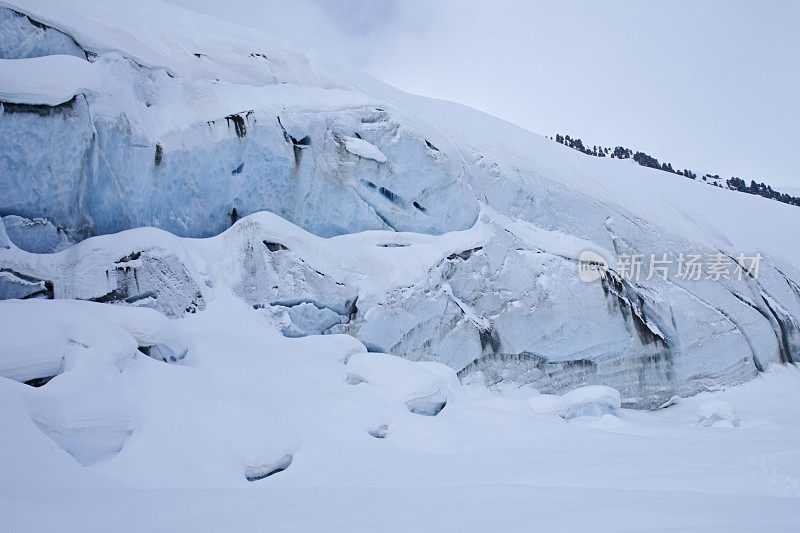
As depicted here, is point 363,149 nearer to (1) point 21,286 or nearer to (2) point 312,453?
(1) point 21,286

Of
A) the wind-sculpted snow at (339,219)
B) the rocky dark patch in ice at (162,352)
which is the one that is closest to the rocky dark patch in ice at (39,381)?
the rocky dark patch in ice at (162,352)

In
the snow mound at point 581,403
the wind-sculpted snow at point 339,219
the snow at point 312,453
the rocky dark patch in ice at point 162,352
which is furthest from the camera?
the snow mound at point 581,403

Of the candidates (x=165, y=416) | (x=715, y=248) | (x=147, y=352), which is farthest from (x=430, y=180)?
(x=715, y=248)

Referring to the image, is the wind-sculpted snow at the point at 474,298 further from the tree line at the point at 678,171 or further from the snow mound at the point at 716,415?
the tree line at the point at 678,171

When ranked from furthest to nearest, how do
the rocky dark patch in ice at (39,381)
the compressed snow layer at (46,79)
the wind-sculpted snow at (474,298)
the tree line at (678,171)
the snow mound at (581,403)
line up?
the tree line at (678,171) → the snow mound at (581,403) → the wind-sculpted snow at (474,298) → the compressed snow layer at (46,79) → the rocky dark patch in ice at (39,381)

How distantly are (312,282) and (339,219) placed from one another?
6.79ft

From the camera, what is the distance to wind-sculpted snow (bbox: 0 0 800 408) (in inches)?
290

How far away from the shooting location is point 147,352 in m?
5.79

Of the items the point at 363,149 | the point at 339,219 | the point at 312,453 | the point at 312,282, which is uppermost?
the point at 363,149

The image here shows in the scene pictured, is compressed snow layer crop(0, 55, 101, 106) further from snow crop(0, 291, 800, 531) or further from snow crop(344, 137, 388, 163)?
snow crop(344, 137, 388, 163)

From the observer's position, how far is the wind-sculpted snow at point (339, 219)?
7363 millimetres

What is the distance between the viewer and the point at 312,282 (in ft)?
29.9

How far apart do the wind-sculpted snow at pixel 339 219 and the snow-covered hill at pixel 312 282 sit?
49mm

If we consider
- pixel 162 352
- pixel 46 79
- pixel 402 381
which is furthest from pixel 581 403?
pixel 46 79
